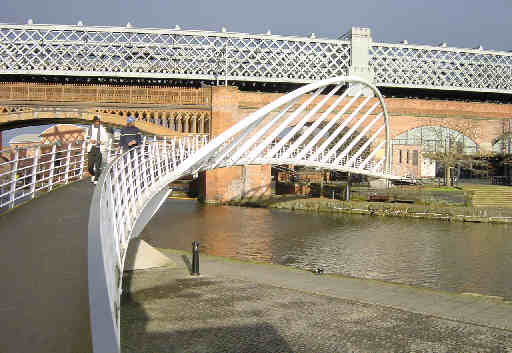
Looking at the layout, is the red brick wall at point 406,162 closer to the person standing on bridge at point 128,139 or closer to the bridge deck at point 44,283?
the person standing on bridge at point 128,139

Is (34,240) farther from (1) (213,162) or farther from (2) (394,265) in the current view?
(1) (213,162)

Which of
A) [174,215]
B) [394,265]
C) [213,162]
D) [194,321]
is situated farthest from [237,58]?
[194,321]

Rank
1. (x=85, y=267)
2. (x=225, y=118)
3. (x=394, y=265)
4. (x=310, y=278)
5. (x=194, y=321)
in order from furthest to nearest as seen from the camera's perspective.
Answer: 1. (x=225, y=118)
2. (x=394, y=265)
3. (x=310, y=278)
4. (x=194, y=321)
5. (x=85, y=267)

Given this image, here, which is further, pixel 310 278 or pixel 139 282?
pixel 310 278

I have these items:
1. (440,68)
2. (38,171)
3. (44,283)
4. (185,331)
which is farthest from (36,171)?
(440,68)

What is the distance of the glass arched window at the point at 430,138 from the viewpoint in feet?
129

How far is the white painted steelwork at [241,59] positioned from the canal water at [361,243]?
706 inches

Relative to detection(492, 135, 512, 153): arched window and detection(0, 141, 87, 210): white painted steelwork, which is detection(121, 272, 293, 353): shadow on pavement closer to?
detection(0, 141, 87, 210): white painted steelwork

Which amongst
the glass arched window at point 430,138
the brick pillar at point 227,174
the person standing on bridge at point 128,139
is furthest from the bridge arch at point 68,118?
the glass arched window at point 430,138

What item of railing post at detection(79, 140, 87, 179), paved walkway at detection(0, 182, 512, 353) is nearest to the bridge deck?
paved walkway at detection(0, 182, 512, 353)

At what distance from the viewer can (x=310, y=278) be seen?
33.9 ft

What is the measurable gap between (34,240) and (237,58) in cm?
4028

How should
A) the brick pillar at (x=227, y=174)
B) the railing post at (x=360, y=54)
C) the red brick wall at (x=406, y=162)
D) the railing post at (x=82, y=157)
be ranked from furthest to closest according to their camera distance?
1. the railing post at (x=360, y=54)
2. the red brick wall at (x=406, y=162)
3. the brick pillar at (x=227, y=174)
4. the railing post at (x=82, y=157)

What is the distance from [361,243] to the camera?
63.4 feet
